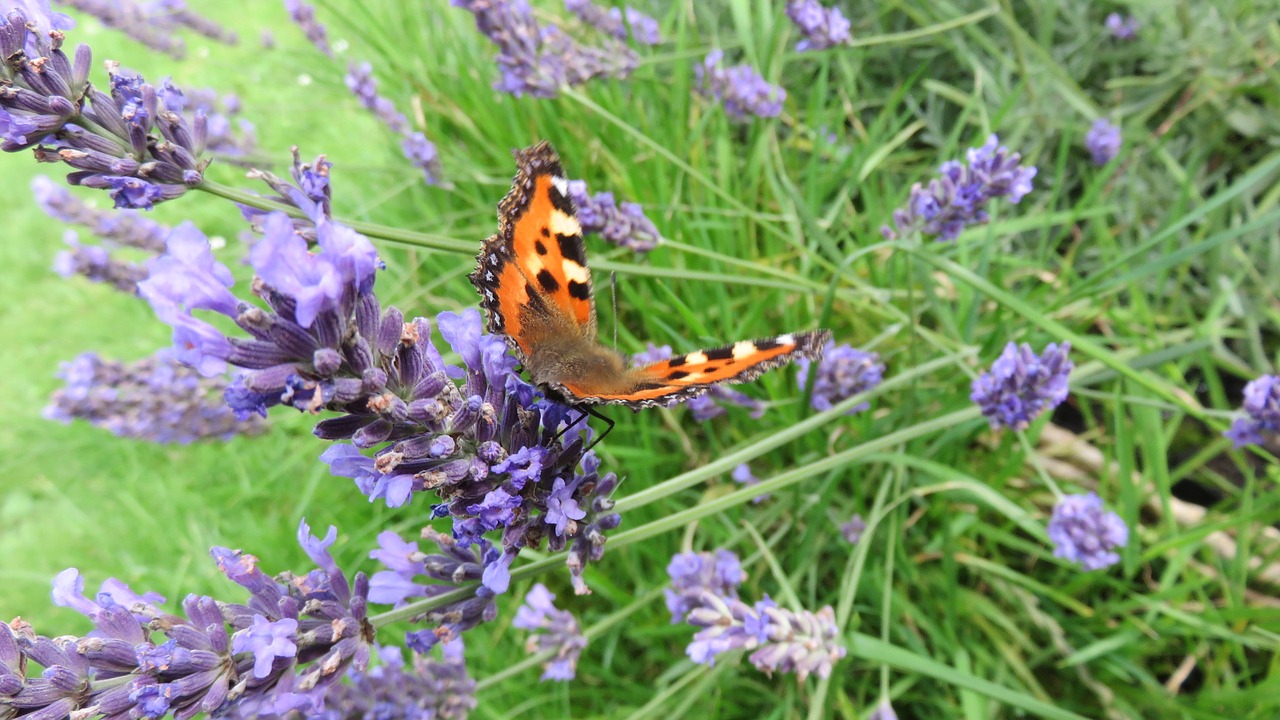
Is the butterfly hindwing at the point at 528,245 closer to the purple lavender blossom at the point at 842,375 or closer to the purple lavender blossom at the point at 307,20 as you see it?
the purple lavender blossom at the point at 842,375

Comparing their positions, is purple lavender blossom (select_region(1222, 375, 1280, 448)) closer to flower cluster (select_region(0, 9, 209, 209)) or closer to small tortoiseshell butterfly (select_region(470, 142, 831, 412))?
small tortoiseshell butterfly (select_region(470, 142, 831, 412))

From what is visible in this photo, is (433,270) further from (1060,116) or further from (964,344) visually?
(1060,116)

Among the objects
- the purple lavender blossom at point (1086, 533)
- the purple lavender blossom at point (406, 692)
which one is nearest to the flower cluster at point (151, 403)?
the purple lavender blossom at point (406, 692)

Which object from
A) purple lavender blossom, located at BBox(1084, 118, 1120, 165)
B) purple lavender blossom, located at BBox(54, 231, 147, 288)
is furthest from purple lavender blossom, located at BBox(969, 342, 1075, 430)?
purple lavender blossom, located at BBox(54, 231, 147, 288)

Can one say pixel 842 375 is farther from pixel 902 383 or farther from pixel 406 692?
pixel 406 692

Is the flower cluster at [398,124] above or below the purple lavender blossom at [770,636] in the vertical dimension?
above

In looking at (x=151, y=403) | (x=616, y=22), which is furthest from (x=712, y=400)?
(x=151, y=403)
